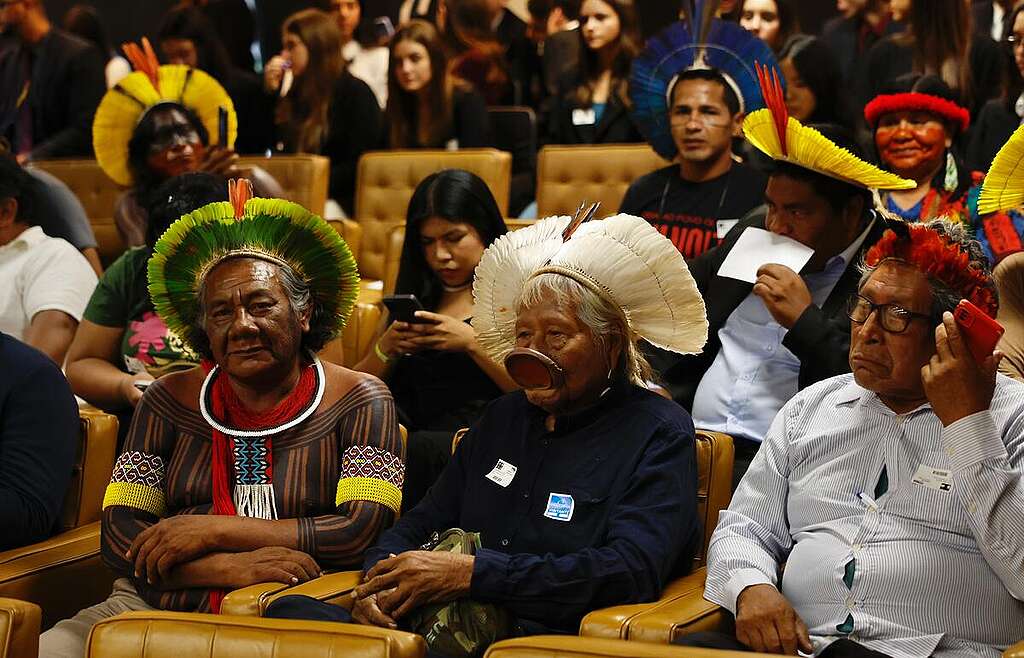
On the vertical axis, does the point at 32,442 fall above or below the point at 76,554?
above

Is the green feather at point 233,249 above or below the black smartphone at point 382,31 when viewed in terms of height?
below

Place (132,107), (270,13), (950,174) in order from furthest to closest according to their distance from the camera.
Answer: (270,13)
(132,107)
(950,174)

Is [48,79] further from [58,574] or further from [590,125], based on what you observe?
[58,574]

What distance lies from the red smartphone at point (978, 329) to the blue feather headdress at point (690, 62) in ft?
7.26

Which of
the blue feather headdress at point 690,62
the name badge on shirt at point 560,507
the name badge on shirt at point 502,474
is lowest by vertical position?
the name badge on shirt at point 560,507

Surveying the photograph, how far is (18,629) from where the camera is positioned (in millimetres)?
2652

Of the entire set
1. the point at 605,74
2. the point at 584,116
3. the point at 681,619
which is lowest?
the point at 681,619

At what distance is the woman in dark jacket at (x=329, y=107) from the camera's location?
22.0ft

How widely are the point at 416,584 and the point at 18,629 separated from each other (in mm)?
745

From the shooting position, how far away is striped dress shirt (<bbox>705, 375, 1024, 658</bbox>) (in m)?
2.56

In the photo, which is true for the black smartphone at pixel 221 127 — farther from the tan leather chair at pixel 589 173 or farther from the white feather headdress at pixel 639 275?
the white feather headdress at pixel 639 275

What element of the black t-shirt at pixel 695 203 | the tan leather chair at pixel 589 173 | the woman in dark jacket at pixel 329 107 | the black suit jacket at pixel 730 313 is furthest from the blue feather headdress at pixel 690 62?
the woman in dark jacket at pixel 329 107

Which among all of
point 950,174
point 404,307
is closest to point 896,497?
point 404,307

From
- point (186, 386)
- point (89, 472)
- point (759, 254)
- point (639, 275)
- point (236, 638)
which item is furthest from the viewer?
point (759, 254)
